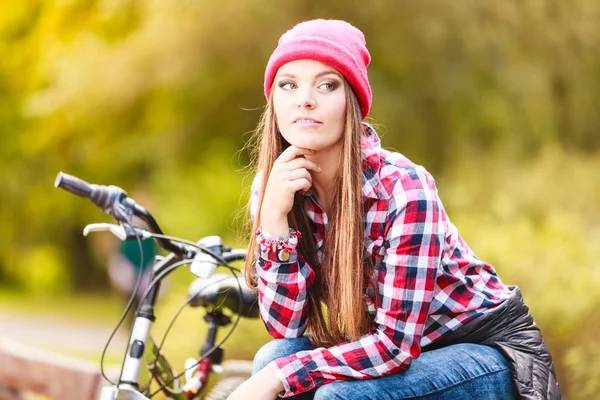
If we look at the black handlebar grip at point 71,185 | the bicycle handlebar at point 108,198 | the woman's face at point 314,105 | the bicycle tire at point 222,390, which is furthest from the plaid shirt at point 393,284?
the bicycle tire at point 222,390

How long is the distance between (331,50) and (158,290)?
897 millimetres

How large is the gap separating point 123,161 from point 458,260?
11.4 meters

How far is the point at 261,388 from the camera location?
209cm

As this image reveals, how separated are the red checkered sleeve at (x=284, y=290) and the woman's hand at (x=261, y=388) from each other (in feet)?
0.73

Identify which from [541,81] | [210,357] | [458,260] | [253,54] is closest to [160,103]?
[253,54]

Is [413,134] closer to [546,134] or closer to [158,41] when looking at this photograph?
[546,134]

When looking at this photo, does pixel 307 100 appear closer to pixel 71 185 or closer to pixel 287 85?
pixel 287 85

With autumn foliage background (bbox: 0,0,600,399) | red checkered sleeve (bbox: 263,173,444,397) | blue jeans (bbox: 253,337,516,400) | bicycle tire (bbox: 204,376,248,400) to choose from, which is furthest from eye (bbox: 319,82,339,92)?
autumn foliage background (bbox: 0,0,600,399)

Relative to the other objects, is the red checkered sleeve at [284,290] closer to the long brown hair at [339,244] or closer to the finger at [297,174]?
the long brown hair at [339,244]

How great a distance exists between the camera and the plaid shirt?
2074 mm

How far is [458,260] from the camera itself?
2234 millimetres

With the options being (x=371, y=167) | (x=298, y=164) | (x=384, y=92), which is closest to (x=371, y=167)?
(x=371, y=167)

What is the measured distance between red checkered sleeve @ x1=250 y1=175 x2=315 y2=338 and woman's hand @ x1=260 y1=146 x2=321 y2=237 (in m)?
0.04

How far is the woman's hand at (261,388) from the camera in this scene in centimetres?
208
